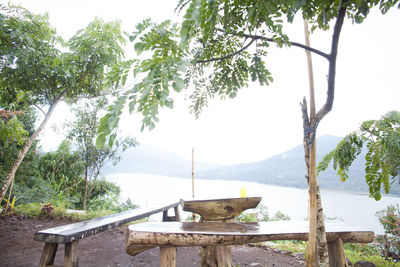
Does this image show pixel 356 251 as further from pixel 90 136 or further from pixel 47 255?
pixel 90 136

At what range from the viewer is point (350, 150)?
183 centimetres

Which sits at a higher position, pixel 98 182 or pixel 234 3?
pixel 234 3

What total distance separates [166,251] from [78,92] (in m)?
3.73

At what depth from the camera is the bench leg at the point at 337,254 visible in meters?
1.69

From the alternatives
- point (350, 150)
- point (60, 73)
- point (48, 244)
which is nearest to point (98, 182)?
point (60, 73)

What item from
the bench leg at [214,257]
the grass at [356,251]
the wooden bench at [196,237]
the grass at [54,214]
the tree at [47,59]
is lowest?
the grass at [356,251]

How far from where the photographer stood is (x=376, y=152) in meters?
1.82

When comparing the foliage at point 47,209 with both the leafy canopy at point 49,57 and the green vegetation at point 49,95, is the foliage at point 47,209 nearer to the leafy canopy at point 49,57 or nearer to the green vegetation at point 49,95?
the green vegetation at point 49,95

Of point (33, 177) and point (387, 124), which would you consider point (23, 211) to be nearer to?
point (33, 177)

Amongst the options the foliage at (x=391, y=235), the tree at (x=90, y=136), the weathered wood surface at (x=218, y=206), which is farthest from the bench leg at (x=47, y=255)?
the foliage at (x=391, y=235)

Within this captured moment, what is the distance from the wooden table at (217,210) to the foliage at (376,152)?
2.98 ft

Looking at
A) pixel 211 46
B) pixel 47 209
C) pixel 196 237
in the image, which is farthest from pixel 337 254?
pixel 47 209

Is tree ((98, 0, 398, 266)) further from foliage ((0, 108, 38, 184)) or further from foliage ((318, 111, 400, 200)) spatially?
foliage ((0, 108, 38, 184))

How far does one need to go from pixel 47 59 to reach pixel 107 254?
10.5 ft
